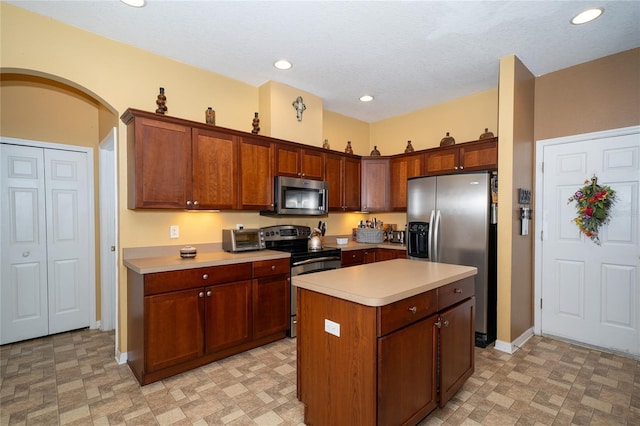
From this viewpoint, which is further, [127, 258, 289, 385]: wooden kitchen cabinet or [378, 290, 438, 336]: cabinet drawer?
[127, 258, 289, 385]: wooden kitchen cabinet

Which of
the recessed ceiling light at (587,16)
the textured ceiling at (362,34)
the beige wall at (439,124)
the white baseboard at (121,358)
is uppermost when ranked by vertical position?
the textured ceiling at (362,34)

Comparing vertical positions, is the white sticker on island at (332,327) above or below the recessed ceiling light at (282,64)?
below

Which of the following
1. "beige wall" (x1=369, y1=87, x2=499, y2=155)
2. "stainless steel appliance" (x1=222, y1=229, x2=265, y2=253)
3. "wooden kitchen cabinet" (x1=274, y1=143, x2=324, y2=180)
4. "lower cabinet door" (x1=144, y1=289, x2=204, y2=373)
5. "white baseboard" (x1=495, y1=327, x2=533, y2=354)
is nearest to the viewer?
"lower cabinet door" (x1=144, y1=289, x2=204, y2=373)

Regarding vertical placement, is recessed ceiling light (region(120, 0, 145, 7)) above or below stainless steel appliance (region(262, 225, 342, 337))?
above

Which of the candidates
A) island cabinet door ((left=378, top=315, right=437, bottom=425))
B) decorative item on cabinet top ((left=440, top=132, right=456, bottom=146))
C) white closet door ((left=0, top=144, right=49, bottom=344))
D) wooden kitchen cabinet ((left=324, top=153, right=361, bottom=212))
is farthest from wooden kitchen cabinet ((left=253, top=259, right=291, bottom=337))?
decorative item on cabinet top ((left=440, top=132, right=456, bottom=146))

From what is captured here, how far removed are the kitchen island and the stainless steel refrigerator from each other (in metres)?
1.17

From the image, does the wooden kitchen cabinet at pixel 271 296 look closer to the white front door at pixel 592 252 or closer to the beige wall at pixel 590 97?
Result: the white front door at pixel 592 252

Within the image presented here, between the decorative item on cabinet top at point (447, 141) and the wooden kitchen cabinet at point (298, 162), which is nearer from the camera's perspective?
the wooden kitchen cabinet at point (298, 162)

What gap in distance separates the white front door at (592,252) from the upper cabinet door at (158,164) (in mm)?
3811

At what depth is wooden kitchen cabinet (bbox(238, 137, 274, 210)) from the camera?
3.30m

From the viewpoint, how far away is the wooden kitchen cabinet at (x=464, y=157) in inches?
139

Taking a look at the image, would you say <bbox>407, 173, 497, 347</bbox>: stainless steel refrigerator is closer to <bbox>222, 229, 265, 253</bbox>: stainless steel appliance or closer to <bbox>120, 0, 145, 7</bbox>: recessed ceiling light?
<bbox>222, 229, 265, 253</bbox>: stainless steel appliance

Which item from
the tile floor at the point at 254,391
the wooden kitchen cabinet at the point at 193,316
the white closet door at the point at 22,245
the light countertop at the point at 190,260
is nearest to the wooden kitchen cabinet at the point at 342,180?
the light countertop at the point at 190,260

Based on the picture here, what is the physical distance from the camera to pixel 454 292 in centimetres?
213
